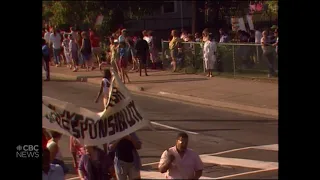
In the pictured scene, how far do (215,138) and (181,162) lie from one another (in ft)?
19.9

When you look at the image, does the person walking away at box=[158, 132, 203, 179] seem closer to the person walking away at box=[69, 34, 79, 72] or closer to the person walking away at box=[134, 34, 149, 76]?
the person walking away at box=[134, 34, 149, 76]

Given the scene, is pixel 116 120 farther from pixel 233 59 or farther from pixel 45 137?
pixel 233 59

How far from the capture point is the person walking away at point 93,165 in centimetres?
811

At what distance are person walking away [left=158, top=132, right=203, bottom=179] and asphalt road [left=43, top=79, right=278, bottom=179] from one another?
281cm

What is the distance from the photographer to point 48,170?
24.6ft

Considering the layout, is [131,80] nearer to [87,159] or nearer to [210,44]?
[210,44]

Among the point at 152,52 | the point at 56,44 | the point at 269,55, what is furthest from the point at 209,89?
the point at 56,44

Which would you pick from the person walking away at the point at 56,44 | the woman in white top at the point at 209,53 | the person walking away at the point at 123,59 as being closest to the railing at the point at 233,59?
the woman in white top at the point at 209,53

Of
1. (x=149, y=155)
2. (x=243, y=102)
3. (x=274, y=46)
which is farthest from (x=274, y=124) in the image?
(x=274, y=46)

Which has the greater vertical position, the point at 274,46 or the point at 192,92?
the point at 274,46

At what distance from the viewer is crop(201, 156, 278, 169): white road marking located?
11.4m

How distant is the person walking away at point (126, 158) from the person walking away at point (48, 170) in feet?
4.51

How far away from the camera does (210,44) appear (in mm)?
22906
